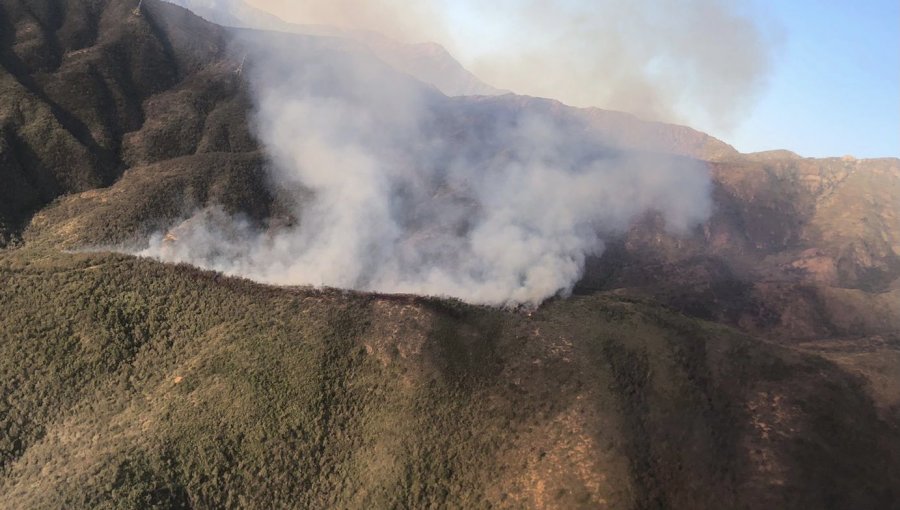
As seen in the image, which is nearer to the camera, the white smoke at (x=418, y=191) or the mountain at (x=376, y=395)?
the mountain at (x=376, y=395)

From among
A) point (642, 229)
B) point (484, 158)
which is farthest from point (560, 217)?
point (484, 158)

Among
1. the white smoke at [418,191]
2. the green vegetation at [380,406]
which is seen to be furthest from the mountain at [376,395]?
the white smoke at [418,191]

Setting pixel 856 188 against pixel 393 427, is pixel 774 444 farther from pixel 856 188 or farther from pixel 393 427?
pixel 856 188

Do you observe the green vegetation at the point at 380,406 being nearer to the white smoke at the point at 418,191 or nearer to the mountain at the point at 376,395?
the mountain at the point at 376,395

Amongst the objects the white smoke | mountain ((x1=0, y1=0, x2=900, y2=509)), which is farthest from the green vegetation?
the white smoke

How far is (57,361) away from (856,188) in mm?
153486

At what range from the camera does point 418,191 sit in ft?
356

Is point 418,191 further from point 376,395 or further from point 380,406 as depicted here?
point 380,406

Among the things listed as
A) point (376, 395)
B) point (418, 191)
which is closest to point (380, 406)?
point (376, 395)

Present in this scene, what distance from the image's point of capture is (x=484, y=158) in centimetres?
12506

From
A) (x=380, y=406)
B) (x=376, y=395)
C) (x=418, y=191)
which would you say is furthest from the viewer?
(x=418, y=191)

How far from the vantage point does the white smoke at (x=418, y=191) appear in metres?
70.4

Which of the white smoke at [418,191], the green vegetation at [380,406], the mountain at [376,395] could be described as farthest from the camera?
the white smoke at [418,191]

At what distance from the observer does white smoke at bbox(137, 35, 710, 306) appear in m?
70.4
